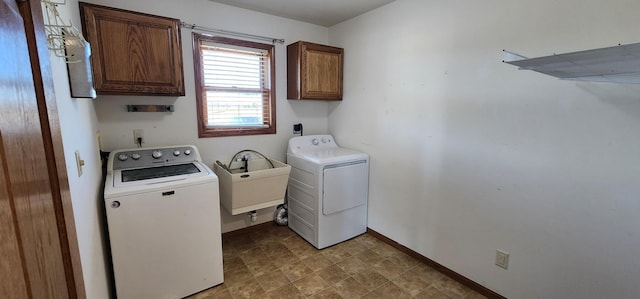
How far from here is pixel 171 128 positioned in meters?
2.45

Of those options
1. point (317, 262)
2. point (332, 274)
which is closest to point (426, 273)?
point (332, 274)

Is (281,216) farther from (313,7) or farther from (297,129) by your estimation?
(313,7)

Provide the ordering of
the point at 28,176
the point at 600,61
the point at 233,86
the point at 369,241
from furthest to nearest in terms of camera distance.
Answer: the point at 369,241 → the point at 233,86 → the point at 600,61 → the point at 28,176

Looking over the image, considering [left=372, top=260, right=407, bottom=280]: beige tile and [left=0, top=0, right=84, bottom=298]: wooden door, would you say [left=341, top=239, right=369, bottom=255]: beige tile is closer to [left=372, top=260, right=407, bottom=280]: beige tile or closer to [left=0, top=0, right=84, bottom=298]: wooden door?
[left=372, top=260, right=407, bottom=280]: beige tile

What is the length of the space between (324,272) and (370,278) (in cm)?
39

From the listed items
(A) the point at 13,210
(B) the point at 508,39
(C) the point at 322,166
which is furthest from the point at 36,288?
(B) the point at 508,39

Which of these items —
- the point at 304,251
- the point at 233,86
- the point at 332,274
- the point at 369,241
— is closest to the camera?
the point at 332,274

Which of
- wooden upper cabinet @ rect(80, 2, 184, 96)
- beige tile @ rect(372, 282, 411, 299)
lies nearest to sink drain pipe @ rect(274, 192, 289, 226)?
beige tile @ rect(372, 282, 411, 299)

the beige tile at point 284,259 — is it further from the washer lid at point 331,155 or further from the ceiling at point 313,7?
the ceiling at point 313,7

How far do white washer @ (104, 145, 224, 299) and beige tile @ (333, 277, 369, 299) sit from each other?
93 cm

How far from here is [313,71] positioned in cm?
287

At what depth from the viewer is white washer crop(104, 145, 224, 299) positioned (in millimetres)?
1695

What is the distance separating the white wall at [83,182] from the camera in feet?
3.58

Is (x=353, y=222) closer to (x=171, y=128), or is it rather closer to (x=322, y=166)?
(x=322, y=166)
